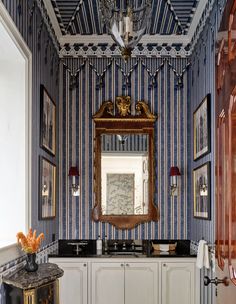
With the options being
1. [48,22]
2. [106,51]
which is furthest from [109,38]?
[48,22]

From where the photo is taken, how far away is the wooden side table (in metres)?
2.89

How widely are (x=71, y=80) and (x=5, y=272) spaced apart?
2895mm

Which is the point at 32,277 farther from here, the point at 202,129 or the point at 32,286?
the point at 202,129

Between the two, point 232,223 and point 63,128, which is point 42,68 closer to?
point 63,128

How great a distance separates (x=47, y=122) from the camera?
4562 millimetres

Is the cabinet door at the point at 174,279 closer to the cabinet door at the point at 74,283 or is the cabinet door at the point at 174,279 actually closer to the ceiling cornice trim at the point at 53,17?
the cabinet door at the point at 74,283

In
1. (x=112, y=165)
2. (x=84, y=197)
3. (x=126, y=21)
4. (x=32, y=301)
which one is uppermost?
(x=126, y=21)

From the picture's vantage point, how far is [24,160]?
11.8ft

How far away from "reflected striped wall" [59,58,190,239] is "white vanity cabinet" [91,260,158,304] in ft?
2.05

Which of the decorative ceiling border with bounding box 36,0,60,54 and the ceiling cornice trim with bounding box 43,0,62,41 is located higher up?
the ceiling cornice trim with bounding box 43,0,62,41

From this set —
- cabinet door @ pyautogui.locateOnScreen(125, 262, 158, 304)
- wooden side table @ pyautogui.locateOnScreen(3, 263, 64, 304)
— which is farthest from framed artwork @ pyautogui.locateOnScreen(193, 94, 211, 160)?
wooden side table @ pyautogui.locateOnScreen(3, 263, 64, 304)

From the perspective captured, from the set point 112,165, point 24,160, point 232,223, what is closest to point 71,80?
point 112,165

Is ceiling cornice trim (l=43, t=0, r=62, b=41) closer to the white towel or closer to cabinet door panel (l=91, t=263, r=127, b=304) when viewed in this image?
cabinet door panel (l=91, t=263, r=127, b=304)

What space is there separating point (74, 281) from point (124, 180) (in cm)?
120
